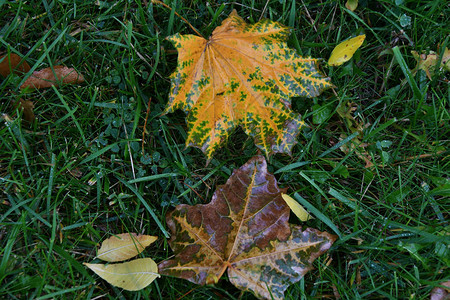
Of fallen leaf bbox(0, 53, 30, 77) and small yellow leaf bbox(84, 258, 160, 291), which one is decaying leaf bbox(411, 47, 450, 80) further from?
fallen leaf bbox(0, 53, 30, 77)

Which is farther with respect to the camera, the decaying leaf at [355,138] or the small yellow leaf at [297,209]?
the decaying leaf at [355,138]

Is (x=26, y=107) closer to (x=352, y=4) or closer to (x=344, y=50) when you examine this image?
(x=344, y=50)

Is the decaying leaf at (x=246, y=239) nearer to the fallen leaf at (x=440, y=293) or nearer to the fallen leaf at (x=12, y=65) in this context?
the fallen leaf at (x=440, y=293)

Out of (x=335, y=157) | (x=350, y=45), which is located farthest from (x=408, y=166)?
(x=350, y=45)

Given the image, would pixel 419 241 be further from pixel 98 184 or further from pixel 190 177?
pixel 98 184

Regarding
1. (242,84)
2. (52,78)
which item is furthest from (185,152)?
(52,78)

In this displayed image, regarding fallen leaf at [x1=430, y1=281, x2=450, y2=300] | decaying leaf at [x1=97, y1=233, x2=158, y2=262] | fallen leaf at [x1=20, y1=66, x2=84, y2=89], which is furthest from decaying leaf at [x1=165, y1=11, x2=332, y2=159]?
fallen leaf at [x1=430, y1=281, x2=450, y2=300]

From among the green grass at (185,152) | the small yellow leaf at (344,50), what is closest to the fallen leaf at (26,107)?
the green grass at (185,152)
